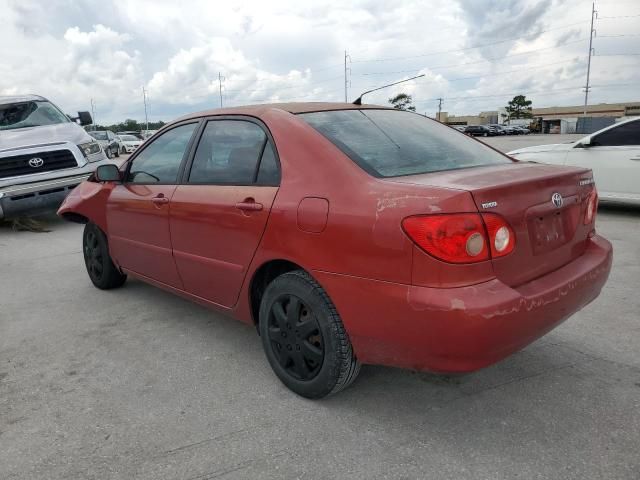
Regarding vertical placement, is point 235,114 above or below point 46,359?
above

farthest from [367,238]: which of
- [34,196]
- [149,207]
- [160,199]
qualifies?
[34,196]

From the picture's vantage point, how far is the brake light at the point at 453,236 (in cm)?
214

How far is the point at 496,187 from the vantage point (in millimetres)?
2258

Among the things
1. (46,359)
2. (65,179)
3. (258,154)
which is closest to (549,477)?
(258,154)

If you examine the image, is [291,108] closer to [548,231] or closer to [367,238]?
[367,238]

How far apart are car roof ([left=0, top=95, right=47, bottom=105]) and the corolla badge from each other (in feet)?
30.3

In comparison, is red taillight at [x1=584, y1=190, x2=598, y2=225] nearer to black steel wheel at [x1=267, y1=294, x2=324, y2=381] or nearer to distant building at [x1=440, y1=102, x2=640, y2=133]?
black steel wheel at [x1=267, y1=294, x2=324, y2=381]

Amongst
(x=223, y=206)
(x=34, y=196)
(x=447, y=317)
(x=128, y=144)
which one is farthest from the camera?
(x=128, y=144)

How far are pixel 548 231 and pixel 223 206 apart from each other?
1.75 meters

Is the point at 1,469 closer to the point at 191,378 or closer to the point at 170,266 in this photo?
the point at 191,378

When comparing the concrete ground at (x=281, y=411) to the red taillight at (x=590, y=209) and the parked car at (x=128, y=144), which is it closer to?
the red taillight at (x=590, y=209)

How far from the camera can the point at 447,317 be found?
212 centimetres

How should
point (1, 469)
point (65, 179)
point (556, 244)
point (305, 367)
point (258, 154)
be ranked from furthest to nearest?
1. point (65, 179)
2. point (258, 154)
3. point (305, 367)
4. point (556, 244)
5. point (1, 469)

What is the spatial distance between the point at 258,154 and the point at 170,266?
1.15 meters
